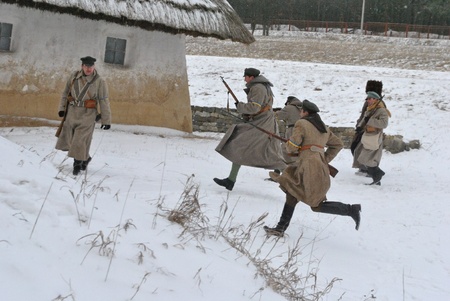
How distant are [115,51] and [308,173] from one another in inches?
265

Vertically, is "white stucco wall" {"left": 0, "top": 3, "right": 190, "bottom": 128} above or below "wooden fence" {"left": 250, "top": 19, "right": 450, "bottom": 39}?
below

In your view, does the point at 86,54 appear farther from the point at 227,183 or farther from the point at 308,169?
the point at 308,169

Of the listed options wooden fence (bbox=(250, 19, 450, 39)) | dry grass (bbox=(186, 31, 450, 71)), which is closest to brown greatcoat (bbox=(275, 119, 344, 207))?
dry grass (bbox=(186, 31, 450, 71))

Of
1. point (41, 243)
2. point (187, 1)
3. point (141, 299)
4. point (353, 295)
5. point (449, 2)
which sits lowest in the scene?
point (353, 295)

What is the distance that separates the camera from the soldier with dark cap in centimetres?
581

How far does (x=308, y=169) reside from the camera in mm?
5820

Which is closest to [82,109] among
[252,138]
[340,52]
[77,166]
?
[77,166]

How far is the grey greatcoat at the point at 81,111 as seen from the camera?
7055 millimetres

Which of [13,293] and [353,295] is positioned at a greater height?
[13,293]

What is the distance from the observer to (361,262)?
549cm

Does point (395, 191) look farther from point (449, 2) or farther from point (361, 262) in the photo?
point (449, 2)

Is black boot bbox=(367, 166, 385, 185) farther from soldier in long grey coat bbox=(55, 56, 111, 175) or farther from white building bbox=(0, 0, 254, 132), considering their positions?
soldier in long grey coat bbox=(55, 56, 111, 175)

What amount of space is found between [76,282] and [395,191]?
22.9 feet

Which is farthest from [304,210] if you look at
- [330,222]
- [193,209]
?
[193,209]
